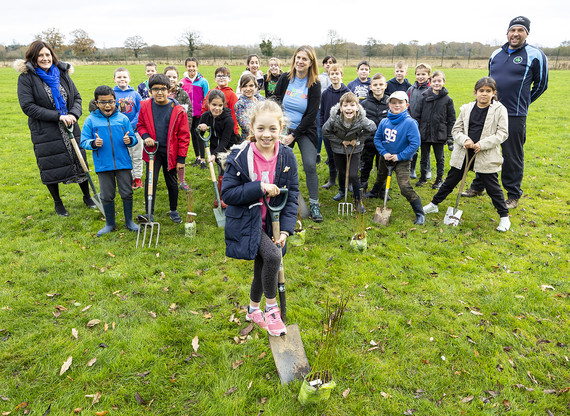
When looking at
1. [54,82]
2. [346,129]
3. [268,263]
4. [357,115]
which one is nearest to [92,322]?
[268,263]

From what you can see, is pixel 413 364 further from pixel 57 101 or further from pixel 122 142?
pixel 57 101

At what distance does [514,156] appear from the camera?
6.32m

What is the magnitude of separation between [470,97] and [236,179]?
1942 centimetres

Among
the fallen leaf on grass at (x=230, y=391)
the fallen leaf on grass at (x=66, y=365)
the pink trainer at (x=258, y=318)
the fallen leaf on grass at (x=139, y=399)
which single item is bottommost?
the fallen leaf on grass at (x=230, y=391)

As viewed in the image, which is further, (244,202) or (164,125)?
(164,125)

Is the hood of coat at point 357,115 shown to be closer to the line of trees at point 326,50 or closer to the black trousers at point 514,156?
the black trousers at point 514,156

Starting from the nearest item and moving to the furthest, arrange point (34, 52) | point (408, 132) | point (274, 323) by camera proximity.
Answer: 1. point (274, 323)
2. point (34, 52)
3. point (408, 132)

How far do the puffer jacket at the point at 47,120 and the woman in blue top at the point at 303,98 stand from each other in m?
3.38

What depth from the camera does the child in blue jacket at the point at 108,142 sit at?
16.5 ft

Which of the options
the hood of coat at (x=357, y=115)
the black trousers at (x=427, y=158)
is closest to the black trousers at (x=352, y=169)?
the hood of coat at (x=357, y=115)

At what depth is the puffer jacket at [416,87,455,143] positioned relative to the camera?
23.7 feet

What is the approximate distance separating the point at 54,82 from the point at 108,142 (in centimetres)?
156

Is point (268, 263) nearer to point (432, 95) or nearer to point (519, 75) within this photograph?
point (519, 75)

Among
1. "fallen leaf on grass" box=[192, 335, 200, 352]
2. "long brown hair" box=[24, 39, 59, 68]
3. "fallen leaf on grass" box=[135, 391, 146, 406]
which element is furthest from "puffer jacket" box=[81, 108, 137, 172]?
"fallen leaf on grass" box=[135, 391, 146, 406]
